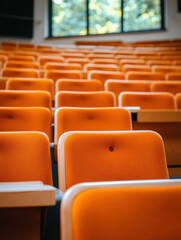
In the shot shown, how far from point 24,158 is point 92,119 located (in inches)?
10.0

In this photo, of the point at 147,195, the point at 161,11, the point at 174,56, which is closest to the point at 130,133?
the point at 147,195

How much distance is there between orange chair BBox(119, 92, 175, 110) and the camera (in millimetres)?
924

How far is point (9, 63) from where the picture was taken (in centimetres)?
155

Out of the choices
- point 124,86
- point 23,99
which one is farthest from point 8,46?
point 23,99

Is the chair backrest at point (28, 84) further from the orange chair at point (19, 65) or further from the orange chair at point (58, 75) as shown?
the orange chair at point (19, 65)

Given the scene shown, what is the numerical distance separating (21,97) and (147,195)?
68cm

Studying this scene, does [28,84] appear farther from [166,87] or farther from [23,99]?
[166,87]

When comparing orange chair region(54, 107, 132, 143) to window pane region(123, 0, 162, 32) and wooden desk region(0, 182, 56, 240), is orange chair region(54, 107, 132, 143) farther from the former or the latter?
window pane region(123, 0, 162, 32)

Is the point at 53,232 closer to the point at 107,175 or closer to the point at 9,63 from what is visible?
the point at 107,175

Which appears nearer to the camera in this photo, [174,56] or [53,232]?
[53,232]

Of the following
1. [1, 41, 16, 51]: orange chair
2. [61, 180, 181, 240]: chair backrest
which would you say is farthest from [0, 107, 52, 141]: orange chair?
[1, 41, 16, 51]: orange chair

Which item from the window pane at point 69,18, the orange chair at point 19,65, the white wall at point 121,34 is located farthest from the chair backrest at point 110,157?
the window pane at point 69,18

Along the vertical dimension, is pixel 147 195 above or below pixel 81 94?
below

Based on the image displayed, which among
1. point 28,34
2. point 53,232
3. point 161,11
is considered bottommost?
point 53,232
